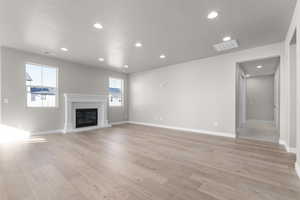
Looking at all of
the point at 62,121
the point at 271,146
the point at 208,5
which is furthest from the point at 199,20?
the point at 62,121

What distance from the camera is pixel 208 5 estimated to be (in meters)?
2.25

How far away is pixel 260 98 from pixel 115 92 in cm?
861

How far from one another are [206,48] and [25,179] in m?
4.99

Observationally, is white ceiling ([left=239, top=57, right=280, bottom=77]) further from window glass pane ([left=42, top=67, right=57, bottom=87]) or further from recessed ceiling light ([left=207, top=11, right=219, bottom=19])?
window glass pane ([left=42, top=67, right=57, bottom=87])

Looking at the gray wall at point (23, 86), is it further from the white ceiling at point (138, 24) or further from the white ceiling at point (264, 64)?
the white ceiling at point (264, 64)

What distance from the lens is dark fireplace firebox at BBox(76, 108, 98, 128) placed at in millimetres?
5684

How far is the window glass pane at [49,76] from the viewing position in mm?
4956

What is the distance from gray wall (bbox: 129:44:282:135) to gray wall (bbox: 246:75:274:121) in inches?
208

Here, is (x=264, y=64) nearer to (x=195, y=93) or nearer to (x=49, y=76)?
(x=195, y=93)

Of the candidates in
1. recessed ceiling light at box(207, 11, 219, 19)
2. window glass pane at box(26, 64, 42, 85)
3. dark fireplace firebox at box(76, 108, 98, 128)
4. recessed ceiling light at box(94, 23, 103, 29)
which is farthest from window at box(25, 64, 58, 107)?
recessed ceiling light at box(207, 11, 219, 19)

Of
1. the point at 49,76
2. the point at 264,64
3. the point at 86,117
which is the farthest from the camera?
the point at 86,117

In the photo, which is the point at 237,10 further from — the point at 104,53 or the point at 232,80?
the point at 104,53

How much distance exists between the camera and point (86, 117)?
5965mm

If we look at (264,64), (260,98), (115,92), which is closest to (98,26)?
(115,92)
